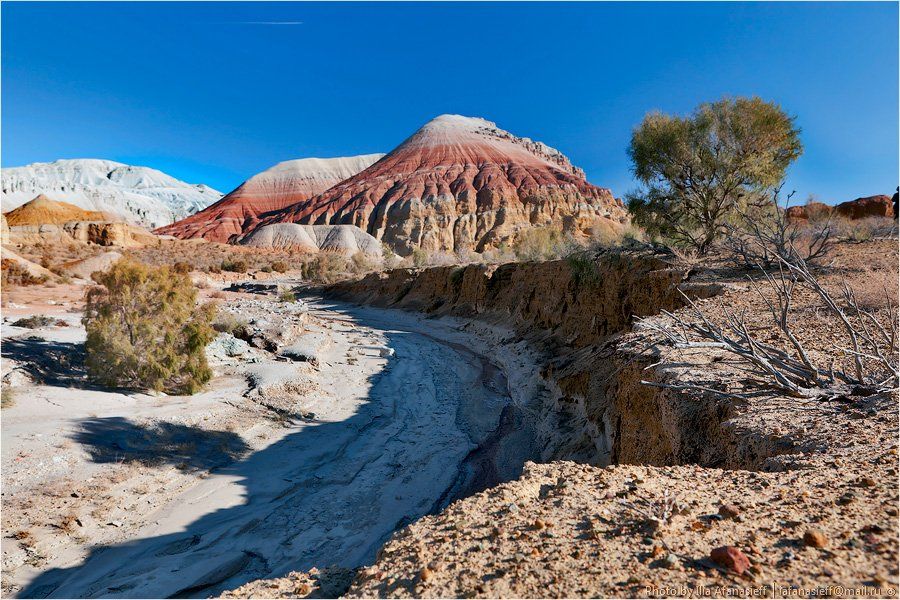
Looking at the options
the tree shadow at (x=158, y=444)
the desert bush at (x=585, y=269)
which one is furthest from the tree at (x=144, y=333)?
the desert bush at (x=585, y=269)

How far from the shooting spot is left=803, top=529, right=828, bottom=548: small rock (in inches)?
83.9

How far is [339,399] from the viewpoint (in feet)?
38.5

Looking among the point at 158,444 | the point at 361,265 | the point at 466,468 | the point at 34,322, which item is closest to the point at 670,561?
the point at 466,468

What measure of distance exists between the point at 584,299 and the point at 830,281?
6.79m

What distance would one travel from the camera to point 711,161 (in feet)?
45.3

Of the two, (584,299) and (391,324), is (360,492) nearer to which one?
(584,299)

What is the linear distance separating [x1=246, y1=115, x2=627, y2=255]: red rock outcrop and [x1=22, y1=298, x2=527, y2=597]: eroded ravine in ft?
151

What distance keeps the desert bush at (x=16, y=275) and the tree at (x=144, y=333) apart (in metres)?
19.2

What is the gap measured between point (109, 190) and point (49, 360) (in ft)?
579

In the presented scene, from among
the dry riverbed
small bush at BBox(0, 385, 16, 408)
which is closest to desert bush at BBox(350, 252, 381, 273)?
the dry riverbed

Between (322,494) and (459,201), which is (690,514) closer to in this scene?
(322,494)

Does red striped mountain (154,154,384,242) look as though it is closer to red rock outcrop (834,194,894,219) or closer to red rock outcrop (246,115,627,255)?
red rock outcrop (246,115,627,255)

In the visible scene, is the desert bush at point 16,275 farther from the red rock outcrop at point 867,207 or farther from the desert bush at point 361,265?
the red rock outcrop at point 867,207

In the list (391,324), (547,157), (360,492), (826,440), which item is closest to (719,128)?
(826,440)
